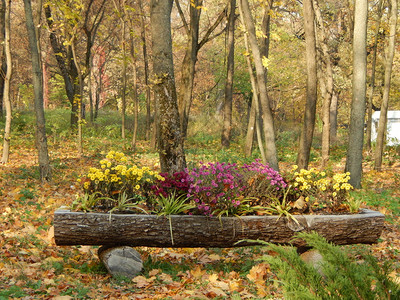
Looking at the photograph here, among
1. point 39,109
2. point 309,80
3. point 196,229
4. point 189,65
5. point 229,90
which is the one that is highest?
point 189,65

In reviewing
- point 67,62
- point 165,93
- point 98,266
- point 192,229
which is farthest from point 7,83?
point 192,229

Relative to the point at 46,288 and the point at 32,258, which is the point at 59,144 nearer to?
the point at 32,258

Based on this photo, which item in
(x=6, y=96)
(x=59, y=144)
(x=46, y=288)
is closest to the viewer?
(x=46, y=288)

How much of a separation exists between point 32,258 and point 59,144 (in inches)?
416

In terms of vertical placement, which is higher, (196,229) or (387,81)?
(387,81)

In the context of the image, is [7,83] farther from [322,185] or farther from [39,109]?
[322,185]

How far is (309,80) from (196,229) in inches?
276

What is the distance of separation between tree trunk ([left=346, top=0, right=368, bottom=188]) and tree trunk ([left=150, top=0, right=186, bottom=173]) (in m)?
4.48

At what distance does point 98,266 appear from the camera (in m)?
5.36

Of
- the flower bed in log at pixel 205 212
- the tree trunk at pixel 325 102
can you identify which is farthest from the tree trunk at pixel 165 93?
the tree trunk at pixel 325 102

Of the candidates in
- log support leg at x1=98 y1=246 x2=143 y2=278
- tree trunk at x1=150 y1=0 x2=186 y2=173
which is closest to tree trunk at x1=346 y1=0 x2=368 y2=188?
tree trunk at x1=150 y1=0 x2=186 y2=173

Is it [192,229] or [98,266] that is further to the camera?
[98,266]

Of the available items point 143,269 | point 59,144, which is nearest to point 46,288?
point 143,269

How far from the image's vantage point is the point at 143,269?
5297 millimetres
